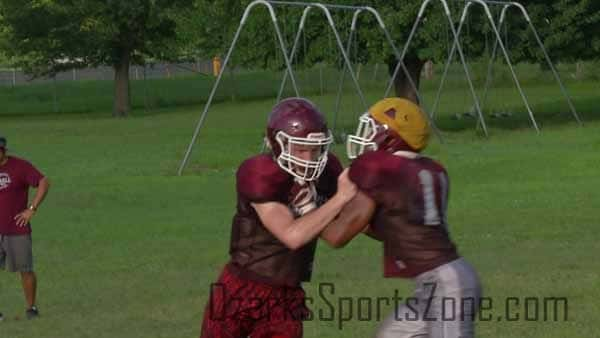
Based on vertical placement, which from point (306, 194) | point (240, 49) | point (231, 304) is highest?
point (306, 194)

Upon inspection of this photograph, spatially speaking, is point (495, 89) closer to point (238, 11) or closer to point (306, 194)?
point (238, 11)

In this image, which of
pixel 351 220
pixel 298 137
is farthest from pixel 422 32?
pixel 351 220

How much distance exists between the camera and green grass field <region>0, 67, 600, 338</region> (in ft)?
42.3

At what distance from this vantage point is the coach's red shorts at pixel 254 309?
7.10 metres

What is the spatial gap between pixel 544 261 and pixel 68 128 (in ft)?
122

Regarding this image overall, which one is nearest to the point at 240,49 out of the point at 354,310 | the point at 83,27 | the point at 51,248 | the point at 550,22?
the point at 550,22

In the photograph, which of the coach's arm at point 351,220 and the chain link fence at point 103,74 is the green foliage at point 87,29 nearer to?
the chain link fence at point 103,74

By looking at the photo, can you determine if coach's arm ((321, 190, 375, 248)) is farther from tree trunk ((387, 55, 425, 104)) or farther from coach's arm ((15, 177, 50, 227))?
tree trunk ((387, 55, 425, 104))

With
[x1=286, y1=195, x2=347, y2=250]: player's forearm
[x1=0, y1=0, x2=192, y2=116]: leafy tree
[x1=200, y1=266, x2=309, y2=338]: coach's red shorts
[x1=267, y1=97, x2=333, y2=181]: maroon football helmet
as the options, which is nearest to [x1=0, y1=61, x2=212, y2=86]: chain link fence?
[x1=0, y1=0, x2=192, y2=116]: leafy tree

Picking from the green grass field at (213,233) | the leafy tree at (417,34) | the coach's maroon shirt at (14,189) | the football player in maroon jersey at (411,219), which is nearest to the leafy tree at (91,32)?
the green grass field at (213,233)

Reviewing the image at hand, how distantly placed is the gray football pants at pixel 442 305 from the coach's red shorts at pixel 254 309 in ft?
2.36

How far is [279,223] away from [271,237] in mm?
432

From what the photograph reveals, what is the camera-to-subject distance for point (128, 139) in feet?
144

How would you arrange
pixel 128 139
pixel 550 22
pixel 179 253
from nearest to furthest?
pixel 179 253
pixel 550 22
pixel 128 139
